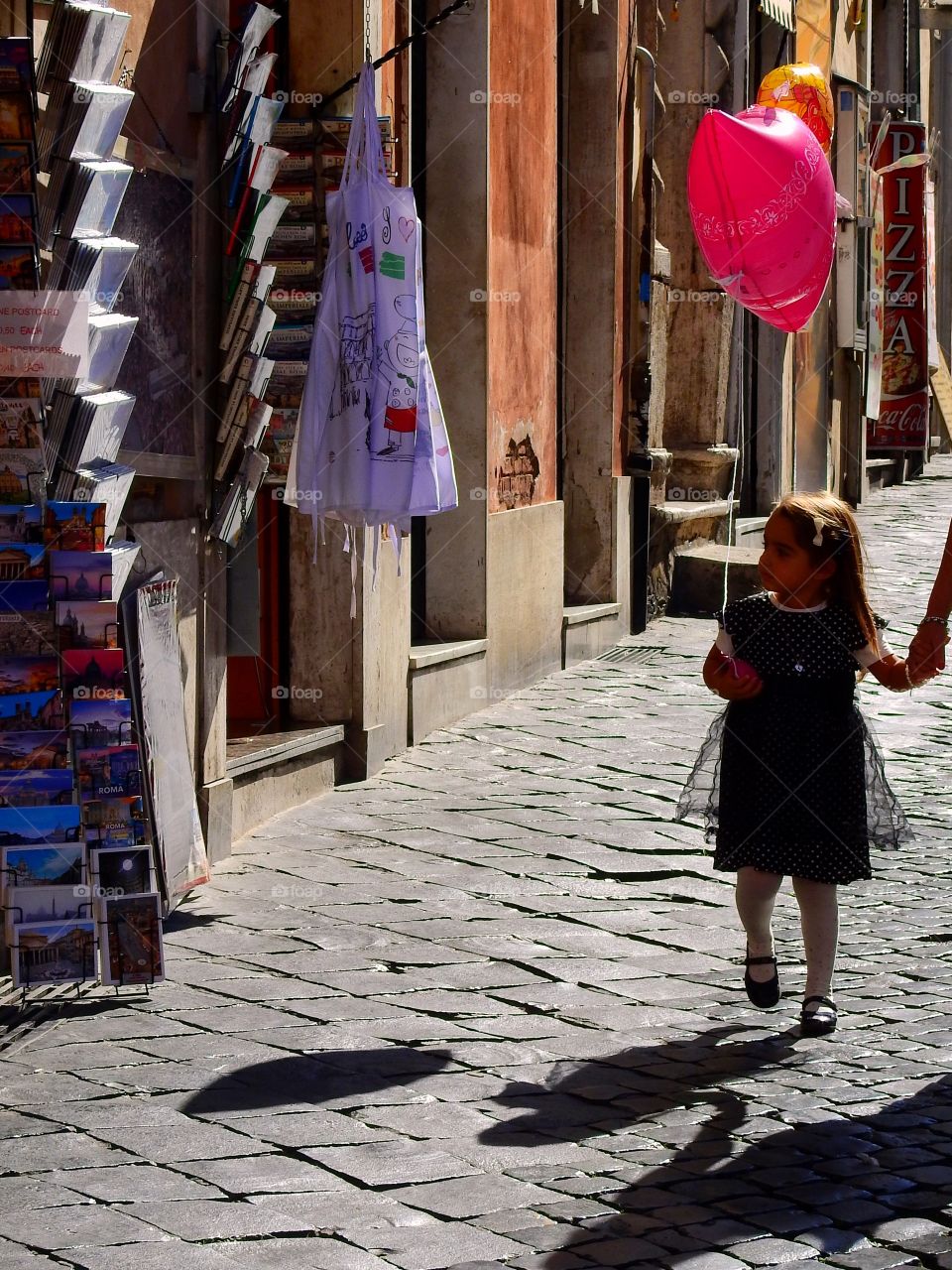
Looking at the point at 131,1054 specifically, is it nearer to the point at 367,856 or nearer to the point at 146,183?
the point at 367,856

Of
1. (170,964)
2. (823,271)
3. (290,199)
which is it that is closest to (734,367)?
(823,271)

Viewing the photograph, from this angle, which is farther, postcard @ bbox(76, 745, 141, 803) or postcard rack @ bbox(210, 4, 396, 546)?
postcard rack @ bbox(210, 4, 396, 546)

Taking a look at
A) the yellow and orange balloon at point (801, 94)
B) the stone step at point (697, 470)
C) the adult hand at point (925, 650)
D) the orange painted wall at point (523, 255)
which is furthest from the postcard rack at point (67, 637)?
the stone step at point (697, 470)

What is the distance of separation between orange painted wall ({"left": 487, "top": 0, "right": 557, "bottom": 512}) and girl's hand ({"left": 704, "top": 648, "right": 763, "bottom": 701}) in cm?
568

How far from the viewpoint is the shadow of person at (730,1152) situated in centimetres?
388

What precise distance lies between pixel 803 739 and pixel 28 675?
6.70 feet

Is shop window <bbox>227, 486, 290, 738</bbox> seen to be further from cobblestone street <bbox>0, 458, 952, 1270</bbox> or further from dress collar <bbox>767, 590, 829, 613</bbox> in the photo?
dress collar <bbox>767, 590, 829, 613</bbox>

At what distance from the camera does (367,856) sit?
7.27m

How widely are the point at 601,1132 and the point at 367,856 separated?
113 inches

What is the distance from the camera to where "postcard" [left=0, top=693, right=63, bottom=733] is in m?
5.32

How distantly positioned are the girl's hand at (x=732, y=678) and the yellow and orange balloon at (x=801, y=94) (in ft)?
28.7

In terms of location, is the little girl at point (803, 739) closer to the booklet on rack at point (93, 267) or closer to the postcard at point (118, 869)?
the postcard at point (118, 869)

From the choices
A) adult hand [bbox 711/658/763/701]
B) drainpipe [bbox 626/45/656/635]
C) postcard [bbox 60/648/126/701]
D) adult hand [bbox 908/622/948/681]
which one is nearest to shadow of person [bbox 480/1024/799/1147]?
adult hand [bbox 711/658/763/701]

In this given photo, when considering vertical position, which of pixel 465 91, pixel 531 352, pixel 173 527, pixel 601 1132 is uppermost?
pixel 465 91
